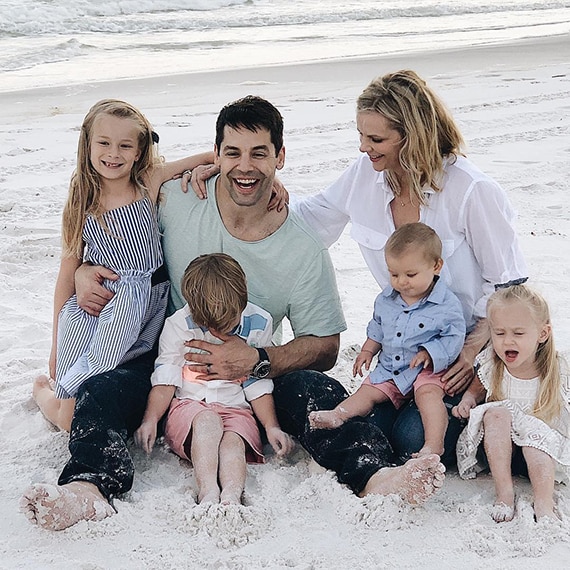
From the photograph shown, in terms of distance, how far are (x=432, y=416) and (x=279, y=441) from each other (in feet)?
1.83

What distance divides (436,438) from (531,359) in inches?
17.0

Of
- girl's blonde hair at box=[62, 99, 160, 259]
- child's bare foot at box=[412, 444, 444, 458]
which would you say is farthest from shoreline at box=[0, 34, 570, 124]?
child's bare foot at box=[412, 444, 444, 458]

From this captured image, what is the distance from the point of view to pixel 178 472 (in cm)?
330

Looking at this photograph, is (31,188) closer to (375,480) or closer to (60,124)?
(60,124)

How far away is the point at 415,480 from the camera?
2.91 metres

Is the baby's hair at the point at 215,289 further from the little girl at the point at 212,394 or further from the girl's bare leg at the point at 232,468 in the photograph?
the girl's bare leg at the point at 232,468

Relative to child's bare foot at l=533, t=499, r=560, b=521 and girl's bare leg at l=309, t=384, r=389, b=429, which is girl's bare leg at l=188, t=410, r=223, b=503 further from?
child's bare foot at l=533, t=499, r=560, b=521

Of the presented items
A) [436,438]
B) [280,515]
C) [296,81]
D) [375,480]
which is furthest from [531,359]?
[296,81]

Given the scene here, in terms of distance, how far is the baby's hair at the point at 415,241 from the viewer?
130 inches

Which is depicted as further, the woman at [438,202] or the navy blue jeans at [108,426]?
the woman at [438,202]

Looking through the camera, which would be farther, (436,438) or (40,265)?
(40,265)

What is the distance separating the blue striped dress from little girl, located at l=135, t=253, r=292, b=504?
0.15 m

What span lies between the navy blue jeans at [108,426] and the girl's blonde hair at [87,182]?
1.86 feet

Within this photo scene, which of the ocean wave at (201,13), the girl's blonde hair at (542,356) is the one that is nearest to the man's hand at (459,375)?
the girl's blonde hair at (542,356)
